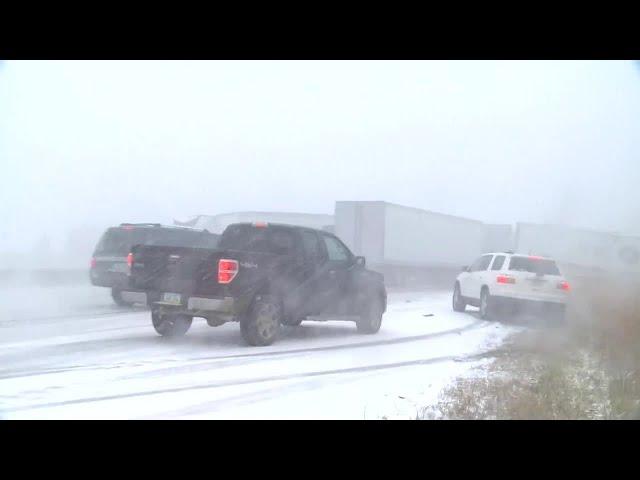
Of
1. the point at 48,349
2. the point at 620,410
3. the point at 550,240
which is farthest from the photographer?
the point at 550,240

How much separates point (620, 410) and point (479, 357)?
3.60m

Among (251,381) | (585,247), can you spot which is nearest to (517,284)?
(585,247)

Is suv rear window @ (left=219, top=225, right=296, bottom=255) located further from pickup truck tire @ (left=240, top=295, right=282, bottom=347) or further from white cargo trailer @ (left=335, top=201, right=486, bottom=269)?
white cargo trailer @ (left=335, top=201, right=486, bottom=269)

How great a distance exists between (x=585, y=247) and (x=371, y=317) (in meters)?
5.88

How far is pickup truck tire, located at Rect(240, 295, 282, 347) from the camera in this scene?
9.77 m

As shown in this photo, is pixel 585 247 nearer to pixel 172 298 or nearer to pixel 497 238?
pixel 497 238

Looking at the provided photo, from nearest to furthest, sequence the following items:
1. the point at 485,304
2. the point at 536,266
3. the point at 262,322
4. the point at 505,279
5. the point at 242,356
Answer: the point at 242,356 < the point at 262,322 < the point at 536,266 < the point at 505,279 < the point at 485,304

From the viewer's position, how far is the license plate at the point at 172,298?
9.52 meters

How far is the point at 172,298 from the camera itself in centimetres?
957

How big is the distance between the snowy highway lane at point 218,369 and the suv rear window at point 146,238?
4.37ft

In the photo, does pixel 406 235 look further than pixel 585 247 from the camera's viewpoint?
Yes

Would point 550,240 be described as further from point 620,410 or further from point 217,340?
point 620,410

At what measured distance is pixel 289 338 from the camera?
11.3 metres
